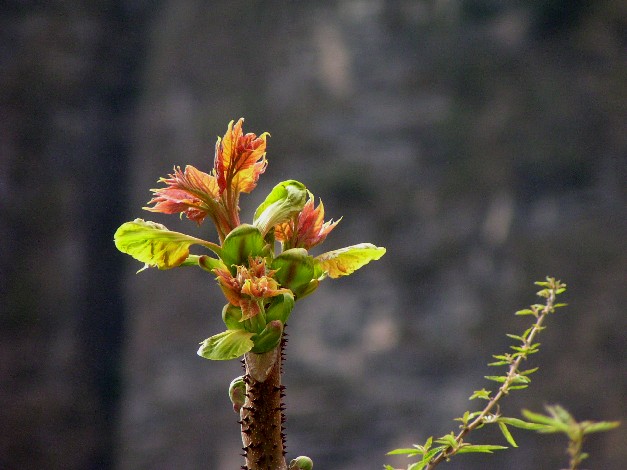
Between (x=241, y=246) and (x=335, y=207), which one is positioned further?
(x=335, y=207)

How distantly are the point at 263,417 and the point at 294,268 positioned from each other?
0.06 m

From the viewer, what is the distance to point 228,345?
1.02 feet

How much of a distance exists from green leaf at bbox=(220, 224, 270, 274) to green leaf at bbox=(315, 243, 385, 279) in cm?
3

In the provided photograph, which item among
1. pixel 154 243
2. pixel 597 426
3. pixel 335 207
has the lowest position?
pixel 597 426

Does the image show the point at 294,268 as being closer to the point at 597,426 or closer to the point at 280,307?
the point at 280,307

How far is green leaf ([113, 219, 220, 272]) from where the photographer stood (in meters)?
0.33

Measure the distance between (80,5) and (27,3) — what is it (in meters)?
0.35

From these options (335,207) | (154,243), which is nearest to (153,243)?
(154,243)

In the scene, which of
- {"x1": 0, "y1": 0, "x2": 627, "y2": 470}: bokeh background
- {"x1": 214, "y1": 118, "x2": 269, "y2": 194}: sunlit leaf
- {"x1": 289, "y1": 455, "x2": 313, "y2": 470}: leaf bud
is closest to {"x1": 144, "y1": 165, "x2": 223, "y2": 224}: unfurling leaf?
{"x1": 214, "y1": 118, "x2": 269, "y2": 194}: sunlit leaf

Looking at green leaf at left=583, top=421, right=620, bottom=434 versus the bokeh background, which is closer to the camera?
green leaf at left=583, top=421, right=620, bottom=434

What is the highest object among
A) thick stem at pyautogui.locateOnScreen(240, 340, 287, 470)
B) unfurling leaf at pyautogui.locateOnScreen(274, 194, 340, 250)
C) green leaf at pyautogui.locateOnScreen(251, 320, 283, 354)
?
unfurling leaf at pyautogui.locateOnScreen(274, 194, 340, 250)

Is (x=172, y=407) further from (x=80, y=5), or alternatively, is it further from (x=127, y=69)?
(x=80, y=5)

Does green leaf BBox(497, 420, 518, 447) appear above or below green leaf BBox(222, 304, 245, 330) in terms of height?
below

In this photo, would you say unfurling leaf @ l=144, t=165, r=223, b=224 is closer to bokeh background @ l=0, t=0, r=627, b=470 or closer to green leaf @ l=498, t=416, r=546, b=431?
green leaf @ l=498, t=416, r=546, b=431
